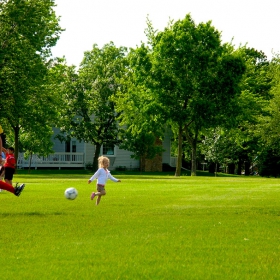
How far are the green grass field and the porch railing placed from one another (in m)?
48.5

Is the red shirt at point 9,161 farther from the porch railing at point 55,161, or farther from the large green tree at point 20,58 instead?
the porch railing at point 55,161

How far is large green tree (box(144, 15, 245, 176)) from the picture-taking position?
1969 inches

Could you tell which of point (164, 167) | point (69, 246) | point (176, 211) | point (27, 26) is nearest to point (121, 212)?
point (176, 211)

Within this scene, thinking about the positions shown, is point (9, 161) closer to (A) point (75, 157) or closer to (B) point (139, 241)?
(B) point (139, 241)

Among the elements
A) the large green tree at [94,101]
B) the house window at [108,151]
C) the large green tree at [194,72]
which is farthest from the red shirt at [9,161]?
the house window at [108,151]

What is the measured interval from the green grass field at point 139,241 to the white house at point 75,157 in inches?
1915

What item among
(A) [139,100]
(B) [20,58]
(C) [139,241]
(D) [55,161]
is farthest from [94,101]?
(C) [139,241]

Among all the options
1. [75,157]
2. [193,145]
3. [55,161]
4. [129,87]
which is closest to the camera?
[129,87]

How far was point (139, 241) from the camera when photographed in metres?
10.3

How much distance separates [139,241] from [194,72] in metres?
40.6

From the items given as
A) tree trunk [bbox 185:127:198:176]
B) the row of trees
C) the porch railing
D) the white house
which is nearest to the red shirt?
the row of trees

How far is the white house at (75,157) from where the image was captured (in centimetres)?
6600

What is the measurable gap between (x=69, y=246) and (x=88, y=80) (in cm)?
5331

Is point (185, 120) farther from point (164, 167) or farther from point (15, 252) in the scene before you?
point (15, 252)
